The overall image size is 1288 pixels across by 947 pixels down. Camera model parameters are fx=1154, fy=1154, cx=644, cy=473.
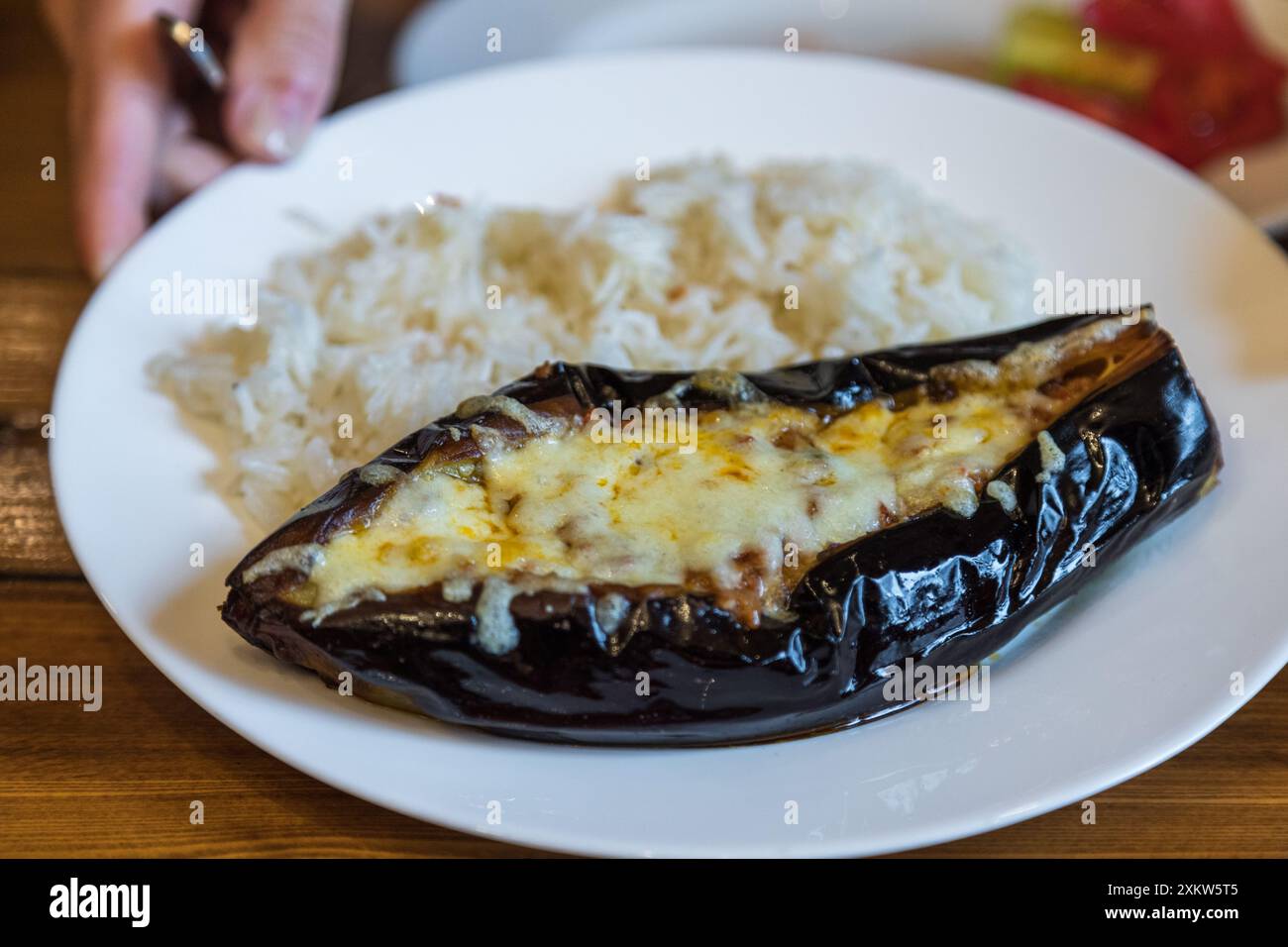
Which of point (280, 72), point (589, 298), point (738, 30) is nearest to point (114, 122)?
point (280, 72)

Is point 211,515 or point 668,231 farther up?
point 668,231

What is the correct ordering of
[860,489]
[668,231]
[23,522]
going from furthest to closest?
1. [668,231]
2. [23,522]
3. [860,489]

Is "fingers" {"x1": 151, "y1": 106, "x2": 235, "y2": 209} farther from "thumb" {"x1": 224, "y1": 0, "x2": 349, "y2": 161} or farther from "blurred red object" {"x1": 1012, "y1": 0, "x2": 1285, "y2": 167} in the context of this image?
"blurred red object" {"x1": 1012, "y1": 0, "x2": 1285, "y2": 167}

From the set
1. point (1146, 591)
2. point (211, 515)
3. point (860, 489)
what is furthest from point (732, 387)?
point (211, 515)

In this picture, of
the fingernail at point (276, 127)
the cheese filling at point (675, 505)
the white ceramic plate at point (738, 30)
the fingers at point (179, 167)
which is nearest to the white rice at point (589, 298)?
the fingernail at point (276, 127)

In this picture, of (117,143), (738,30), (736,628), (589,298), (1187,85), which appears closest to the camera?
(736,628)

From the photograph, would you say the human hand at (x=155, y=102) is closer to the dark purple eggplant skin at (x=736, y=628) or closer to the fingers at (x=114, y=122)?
the fingers at (x=114, y=122)

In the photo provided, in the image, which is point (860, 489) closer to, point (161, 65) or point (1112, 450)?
point (1112, 450)

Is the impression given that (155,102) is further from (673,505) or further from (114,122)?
(673,505)
